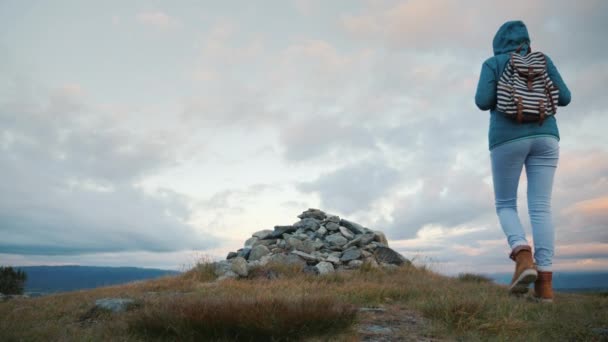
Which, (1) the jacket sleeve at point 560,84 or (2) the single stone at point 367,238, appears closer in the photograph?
(1) the jacket sleeve at point 560,84

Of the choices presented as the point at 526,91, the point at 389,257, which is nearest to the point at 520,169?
the point at 526,91

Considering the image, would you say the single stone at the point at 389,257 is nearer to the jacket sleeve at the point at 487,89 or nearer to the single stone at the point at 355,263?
the single stone at the point at 355,263

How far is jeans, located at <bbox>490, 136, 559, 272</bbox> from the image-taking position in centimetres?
497

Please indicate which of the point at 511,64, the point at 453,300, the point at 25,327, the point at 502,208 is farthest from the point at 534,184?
the point at 25,327

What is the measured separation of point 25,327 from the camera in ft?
13.0

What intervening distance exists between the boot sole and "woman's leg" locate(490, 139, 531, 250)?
353 millimetres

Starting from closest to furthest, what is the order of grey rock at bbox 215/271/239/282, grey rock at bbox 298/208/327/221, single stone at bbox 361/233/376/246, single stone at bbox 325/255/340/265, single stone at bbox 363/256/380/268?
grey rock at bbox 215/271/239/282 < single stone at bbox 363/256/380/268 < single stone at bbox 325/255/340/265 < single stone at bbox 361/233/376/246 < grey rock at bbox 298/208/327/221

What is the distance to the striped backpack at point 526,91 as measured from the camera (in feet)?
15.8

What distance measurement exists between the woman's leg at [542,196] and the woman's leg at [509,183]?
14cm

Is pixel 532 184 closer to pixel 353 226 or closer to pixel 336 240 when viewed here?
pixel 336 240

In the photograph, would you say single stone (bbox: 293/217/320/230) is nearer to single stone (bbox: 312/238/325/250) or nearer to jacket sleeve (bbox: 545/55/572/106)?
single stone (bbox: 312/238/325/250)

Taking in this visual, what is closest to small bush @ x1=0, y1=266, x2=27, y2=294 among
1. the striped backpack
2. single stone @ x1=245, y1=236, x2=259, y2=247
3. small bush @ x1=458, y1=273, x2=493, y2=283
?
single stone @ x1=245, y1=236, x2=259, y2=247

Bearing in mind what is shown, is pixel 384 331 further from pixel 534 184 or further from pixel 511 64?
pixel 511 64

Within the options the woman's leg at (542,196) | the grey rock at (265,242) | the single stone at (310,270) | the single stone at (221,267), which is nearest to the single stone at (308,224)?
the grey rock at (265,242)
